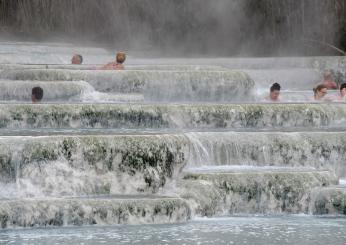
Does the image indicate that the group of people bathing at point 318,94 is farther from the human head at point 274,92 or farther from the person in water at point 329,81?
the person in water at point 329,81

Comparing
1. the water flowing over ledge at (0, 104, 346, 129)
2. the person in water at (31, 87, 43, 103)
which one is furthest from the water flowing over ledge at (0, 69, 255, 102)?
the water flowing over ledge at (0, 104, 346, 129)

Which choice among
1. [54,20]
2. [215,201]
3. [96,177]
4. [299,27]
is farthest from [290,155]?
[54,20]

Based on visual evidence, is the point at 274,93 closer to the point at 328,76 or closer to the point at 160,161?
the point at 328,76

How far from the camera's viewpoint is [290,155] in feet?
36.2

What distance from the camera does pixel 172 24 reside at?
26.5 m

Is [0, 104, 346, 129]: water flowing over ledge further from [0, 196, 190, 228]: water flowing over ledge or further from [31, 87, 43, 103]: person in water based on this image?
[0, 196, 190, 228]: water flowing over ledge

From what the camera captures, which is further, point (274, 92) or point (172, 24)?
point (172, 24)

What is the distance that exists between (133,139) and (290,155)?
79.3 inches

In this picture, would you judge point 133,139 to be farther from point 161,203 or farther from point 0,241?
point 0,241

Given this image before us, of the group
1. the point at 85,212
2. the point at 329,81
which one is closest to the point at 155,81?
the point at 329,81

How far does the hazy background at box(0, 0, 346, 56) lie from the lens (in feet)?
81.5

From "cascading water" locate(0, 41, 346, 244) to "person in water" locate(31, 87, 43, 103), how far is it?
468 mm

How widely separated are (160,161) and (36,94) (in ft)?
11.5

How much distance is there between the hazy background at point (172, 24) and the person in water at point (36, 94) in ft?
38.1
